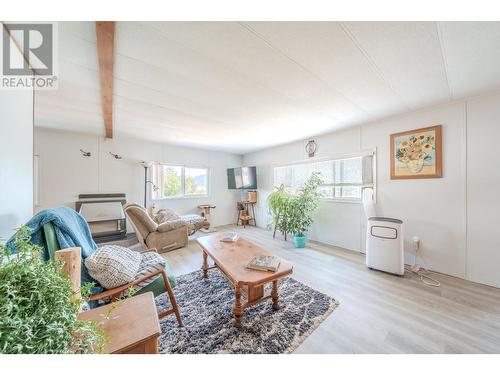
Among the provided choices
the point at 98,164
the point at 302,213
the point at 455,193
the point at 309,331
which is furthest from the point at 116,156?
the point at 455,193

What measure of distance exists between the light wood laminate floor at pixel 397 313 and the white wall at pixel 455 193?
314 millimetres

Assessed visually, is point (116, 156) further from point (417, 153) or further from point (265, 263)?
point (417, 153)

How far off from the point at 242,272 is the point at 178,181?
12.8ft

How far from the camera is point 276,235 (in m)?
4.34

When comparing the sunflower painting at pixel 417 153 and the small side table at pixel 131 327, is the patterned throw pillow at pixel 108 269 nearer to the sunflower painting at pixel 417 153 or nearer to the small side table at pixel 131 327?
the small side table at pixel 131 327

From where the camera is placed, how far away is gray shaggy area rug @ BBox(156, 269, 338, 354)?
51.4 inches

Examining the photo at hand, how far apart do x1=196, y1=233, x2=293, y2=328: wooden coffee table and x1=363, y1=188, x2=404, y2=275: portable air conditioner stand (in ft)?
5.15

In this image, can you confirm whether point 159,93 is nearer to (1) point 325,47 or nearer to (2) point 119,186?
(1) point 325,47

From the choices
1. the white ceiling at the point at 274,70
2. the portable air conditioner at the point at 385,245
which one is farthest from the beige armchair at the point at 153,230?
the portable air conditioner at the point at 385,245

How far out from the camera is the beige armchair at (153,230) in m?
2.99

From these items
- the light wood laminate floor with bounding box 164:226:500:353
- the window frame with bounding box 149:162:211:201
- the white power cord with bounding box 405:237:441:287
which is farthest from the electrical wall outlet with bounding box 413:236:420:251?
the window frame with bounding box 149:162:211:201

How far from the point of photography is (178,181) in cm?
483

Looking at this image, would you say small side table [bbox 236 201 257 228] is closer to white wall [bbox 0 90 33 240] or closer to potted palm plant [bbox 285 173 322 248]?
potted palm plant [bbox 285 173 322 248]
